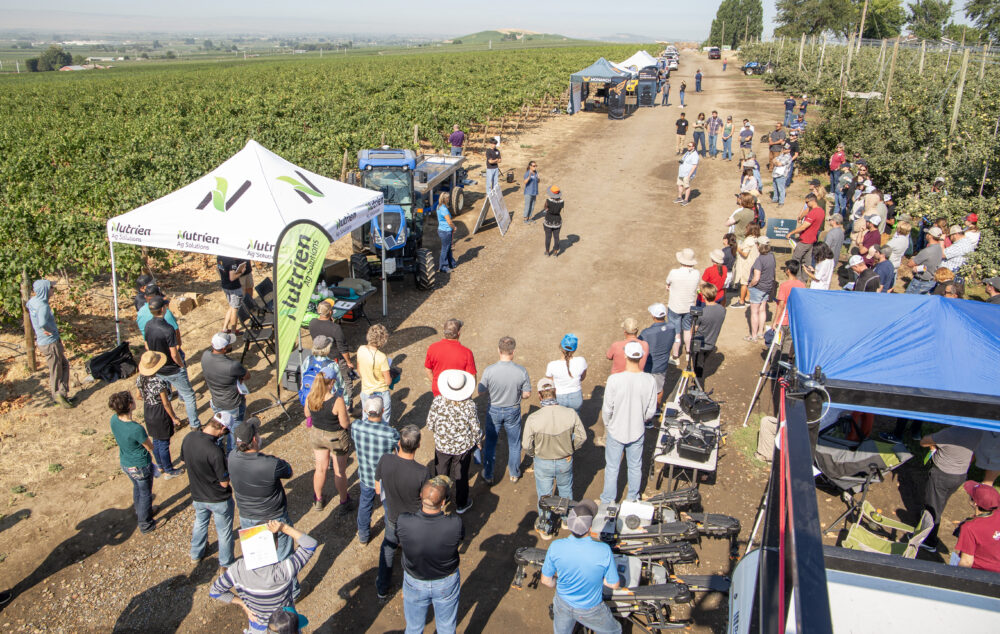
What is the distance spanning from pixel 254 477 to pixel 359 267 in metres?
7.08

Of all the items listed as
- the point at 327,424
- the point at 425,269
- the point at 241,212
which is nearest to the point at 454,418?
the point at 327,424

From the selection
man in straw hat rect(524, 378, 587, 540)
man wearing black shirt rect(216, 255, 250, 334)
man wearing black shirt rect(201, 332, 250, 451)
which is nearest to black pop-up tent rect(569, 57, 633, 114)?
man wearing black shirt rect(216, 255, 250, 334)

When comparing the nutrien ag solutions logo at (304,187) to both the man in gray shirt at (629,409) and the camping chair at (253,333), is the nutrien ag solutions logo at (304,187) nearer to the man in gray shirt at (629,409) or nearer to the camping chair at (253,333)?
the camping chair at (253,333)

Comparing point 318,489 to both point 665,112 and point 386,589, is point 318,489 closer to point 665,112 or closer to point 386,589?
point 386,589

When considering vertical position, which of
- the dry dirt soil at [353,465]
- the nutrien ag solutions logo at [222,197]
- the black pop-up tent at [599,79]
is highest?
the black pop-up tent at [599,79]

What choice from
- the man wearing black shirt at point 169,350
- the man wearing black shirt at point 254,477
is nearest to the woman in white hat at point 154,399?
the man wearing black shirt at point 169,350

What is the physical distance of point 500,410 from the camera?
6859mm

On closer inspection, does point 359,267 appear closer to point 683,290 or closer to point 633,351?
point 683,290

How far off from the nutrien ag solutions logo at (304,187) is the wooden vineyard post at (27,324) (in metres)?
4.12

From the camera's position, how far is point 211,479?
558 cm

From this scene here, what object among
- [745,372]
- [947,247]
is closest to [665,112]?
[947,247]

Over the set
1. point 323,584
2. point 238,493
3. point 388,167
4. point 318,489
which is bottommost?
point 323,584

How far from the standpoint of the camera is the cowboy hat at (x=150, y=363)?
6.76m

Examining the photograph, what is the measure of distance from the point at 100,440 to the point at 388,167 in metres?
7.60
